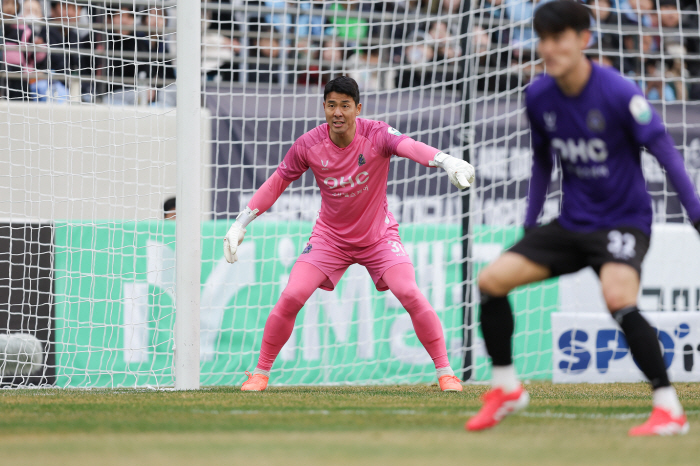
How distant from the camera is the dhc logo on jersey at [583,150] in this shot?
3930mm

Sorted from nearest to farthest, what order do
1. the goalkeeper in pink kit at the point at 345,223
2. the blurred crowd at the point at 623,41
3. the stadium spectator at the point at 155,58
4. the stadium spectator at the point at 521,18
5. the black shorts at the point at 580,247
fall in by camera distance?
the black shorts at the point at 580,247, the goalkeeper in pink kit at the point at 345,223, the stadium spectator at the point at 155,58, the blurred crowd at the point at 623,41, the stadium spectator at the point at 521,18

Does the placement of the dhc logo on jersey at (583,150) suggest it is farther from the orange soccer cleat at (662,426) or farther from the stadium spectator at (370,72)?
the stadium spectator at (370,72)

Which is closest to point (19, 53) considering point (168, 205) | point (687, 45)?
point (168, 205)

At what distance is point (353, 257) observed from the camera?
6488 millimetres

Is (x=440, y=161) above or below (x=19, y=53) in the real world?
below

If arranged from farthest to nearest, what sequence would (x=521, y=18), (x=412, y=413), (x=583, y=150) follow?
(x=521, y=18) < (x=412, y=413) < (x=583, y=150)

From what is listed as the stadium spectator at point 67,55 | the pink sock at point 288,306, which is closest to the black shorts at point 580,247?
the pink sock at point 288,306

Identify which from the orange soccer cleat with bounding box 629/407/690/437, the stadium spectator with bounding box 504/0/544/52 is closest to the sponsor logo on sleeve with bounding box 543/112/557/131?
the orange soccer cleat with bounding box 629/407/690/437

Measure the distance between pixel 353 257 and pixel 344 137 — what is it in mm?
821

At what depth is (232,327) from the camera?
848 centimetres

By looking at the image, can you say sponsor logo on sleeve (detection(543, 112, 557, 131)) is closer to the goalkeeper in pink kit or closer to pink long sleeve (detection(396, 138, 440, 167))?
pink long sleeve (detection(396, 138, 440, 167))

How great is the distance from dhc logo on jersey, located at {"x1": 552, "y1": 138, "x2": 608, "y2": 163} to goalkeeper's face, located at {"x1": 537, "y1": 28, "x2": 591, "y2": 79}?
0.30 m

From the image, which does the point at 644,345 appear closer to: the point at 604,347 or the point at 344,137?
the point at 344,137

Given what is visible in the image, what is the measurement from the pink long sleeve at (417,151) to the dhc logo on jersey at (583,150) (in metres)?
1.91
